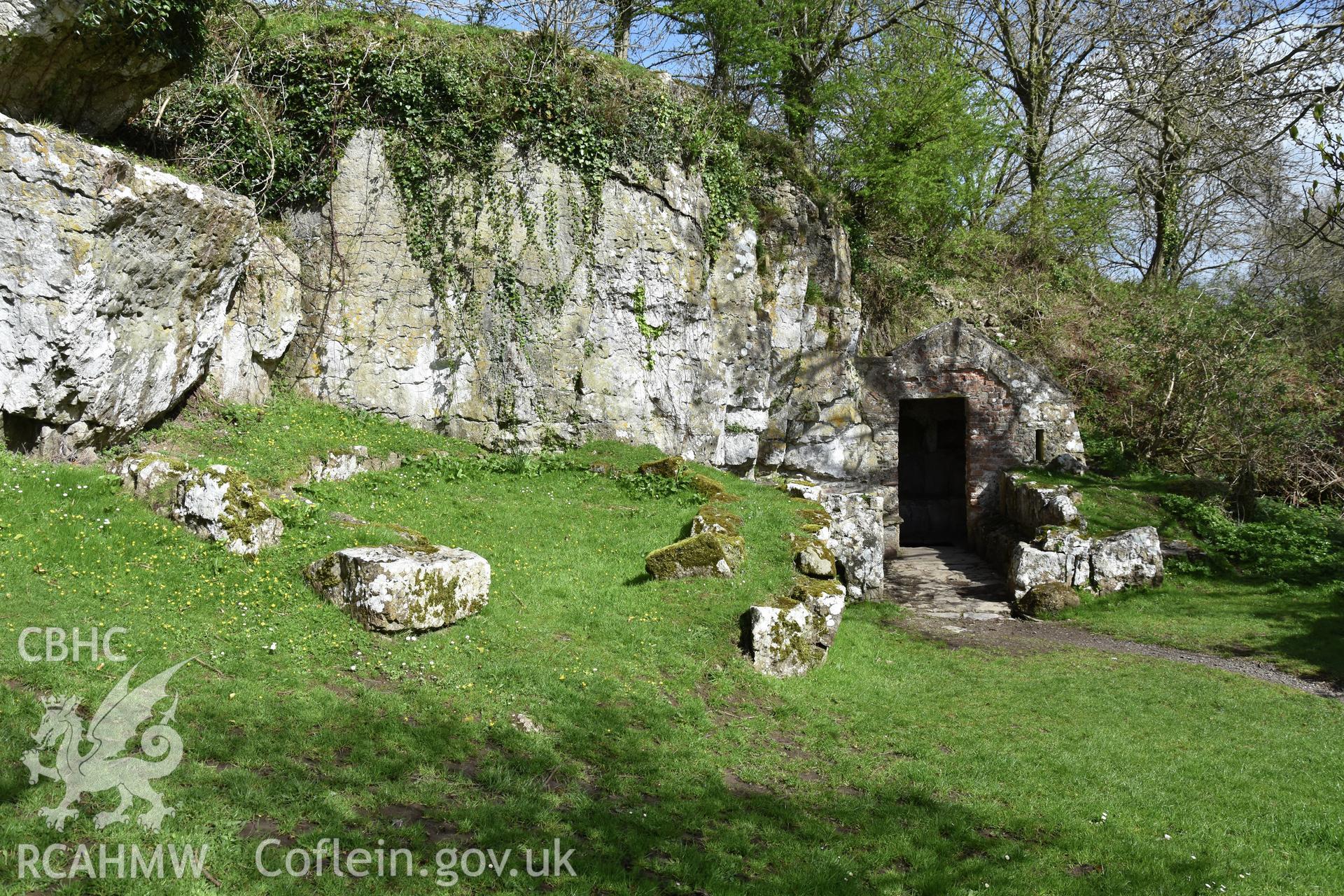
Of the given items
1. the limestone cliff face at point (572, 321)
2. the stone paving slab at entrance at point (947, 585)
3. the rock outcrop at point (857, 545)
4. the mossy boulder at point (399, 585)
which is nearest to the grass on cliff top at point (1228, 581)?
the stone paving slab at entrance at point (947, 585)

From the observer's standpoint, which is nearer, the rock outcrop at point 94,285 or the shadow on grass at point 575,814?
the shadow on grass at point 575,814

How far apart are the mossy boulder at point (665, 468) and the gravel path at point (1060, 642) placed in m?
4.49

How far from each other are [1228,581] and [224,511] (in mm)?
15339

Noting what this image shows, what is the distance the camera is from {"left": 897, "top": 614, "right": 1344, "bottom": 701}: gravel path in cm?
1065

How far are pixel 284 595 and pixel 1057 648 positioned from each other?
9.93 m

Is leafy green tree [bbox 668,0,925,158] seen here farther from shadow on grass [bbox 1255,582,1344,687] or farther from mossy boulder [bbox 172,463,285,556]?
mossy boulder [bbox 172,463,285,556]

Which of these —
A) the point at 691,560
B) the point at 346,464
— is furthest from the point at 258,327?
the point at 691,560

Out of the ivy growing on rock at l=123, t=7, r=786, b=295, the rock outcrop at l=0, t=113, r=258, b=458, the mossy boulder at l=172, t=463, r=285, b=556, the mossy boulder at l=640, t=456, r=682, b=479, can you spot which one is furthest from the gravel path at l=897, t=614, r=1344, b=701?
the rock outcrop at l=0, t=113, r=258, b=458

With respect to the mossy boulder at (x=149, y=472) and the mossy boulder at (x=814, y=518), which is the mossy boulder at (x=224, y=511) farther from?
the mossy boulder at (x=814, y=518)

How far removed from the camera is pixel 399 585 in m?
8.03

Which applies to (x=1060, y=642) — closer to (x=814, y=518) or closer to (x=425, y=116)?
(x=814, y=518)

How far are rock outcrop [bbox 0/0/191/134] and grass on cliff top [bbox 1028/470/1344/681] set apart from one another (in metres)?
15.7

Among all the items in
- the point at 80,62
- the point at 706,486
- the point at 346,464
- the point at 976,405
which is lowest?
the point at 706,486

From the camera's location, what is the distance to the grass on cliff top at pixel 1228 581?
470 inches
